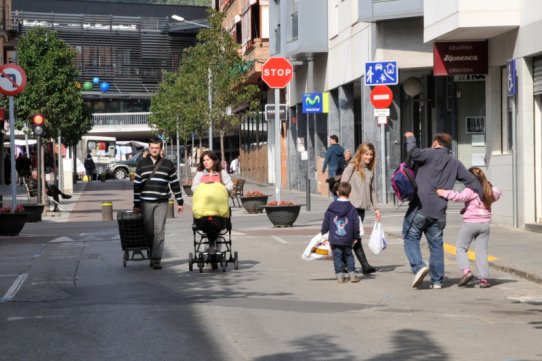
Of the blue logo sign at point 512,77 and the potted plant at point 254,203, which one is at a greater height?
the blue logo sign at point 512,77

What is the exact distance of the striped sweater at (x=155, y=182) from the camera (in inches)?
677

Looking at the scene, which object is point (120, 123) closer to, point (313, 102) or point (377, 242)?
point (313, 102)

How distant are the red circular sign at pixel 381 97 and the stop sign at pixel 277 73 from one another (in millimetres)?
3482

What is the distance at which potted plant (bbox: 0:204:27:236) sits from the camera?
84.6ft

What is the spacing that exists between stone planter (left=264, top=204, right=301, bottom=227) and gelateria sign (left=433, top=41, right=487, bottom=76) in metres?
4.03

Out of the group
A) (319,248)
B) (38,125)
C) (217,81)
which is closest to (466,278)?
(319,248)

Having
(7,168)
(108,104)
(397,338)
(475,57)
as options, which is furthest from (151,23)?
(397,338)

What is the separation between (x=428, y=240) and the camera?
47.7 feet

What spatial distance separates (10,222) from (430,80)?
44.0 ft

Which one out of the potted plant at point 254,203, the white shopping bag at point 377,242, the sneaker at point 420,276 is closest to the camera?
the sneaker at point 420,276

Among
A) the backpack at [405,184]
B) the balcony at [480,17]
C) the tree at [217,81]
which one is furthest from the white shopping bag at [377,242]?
the tree at [217,81]

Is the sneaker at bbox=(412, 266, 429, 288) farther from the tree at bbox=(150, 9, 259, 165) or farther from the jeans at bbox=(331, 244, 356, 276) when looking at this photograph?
the tree at bbox=(150, 9, 259, 165)

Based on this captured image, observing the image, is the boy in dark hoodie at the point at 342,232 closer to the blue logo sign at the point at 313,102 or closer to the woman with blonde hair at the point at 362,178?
the woman with blonde hair at the point at 362,178

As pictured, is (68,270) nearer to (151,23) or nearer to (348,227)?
(348,227)
